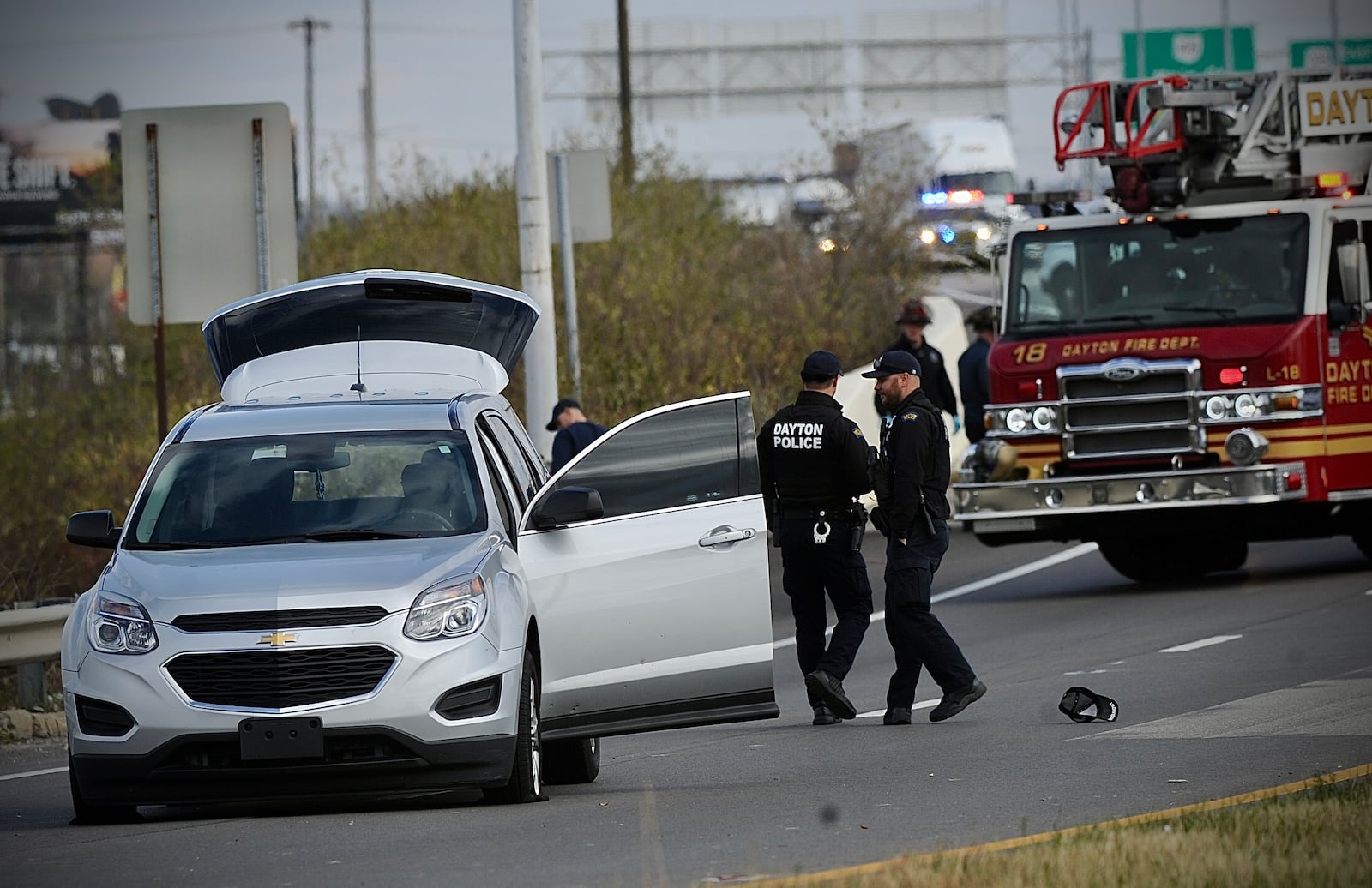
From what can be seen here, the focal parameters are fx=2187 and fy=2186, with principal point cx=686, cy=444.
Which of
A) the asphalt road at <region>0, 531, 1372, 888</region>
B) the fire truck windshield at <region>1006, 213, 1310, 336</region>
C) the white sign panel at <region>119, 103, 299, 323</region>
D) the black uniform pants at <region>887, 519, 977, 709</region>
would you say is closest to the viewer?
the asphalt road at <region>0, 531, 1372, 888</region>

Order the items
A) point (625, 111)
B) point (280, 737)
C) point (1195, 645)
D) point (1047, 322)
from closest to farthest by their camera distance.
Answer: point (280, 737) → point (1195, 645) → point (1047, 322) → point (625, 111)

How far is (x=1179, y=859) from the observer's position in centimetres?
661

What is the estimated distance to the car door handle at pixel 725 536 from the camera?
9.37 metres

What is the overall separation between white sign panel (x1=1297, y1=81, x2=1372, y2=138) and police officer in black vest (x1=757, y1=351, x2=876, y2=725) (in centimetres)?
750

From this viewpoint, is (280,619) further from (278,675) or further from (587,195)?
(587,195)

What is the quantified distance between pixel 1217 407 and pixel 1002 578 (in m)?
3.42

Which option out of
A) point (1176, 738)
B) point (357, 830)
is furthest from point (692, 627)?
point (1176, 738)

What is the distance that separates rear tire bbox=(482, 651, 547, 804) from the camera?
8656 millimetres

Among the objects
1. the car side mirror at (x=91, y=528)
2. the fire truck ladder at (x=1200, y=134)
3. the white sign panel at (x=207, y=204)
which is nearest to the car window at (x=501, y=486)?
the car side mirror at (x=91, y=528)

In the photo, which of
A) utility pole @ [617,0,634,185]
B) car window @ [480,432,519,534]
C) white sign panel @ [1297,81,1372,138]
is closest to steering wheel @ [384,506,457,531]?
car window @ [480,432,519,534]

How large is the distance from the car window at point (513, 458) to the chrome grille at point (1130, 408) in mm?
7473

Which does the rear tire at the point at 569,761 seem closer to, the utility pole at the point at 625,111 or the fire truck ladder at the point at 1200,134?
→ the fire truck ladder at the point at 1200,134

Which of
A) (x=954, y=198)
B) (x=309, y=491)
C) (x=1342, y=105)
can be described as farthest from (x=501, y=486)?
(x=954, y=198)

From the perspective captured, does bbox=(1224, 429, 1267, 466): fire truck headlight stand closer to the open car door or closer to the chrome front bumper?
the chrome front bumper
